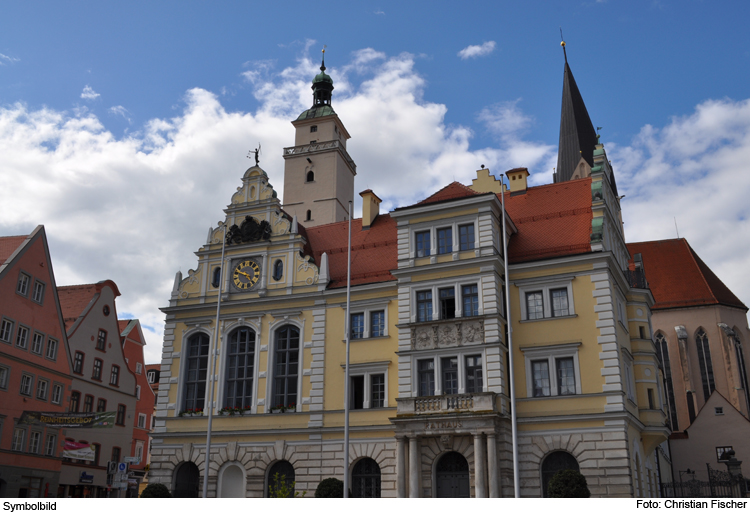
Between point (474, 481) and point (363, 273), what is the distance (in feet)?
42.8

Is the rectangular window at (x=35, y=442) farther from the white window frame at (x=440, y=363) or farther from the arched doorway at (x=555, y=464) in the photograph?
the arched doorway at (x=555, y=464)

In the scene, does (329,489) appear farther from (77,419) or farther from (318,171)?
(318,171)

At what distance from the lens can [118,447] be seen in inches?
2042

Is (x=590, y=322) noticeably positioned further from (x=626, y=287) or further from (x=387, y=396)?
(x=387, y=396)

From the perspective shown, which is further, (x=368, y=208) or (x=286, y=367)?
(x=368, y=208)

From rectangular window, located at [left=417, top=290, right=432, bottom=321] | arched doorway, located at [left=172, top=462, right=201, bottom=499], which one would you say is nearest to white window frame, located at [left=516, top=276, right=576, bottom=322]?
rectangular window, located at [left=417, top=290, right=432, bottom=321]

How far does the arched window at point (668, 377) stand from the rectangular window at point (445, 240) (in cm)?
3381

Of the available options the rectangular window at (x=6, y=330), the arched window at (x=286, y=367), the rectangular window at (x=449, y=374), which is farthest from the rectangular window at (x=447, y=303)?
the rectangular window at (x=6, y=330)

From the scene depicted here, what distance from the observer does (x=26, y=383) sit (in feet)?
134

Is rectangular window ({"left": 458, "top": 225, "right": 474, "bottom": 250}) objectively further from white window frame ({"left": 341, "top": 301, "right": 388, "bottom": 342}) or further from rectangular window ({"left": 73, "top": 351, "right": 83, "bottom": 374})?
rectangular window ({"left": 73, "top": 351, "right": 83, "bottom": 374})

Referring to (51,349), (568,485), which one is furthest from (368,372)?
(51,349)

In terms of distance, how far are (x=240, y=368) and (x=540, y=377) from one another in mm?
16462

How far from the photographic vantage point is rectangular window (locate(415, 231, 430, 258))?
1421 inches

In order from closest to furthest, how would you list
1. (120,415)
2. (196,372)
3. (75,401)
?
(196,372) < (75,401) < (120,415)
